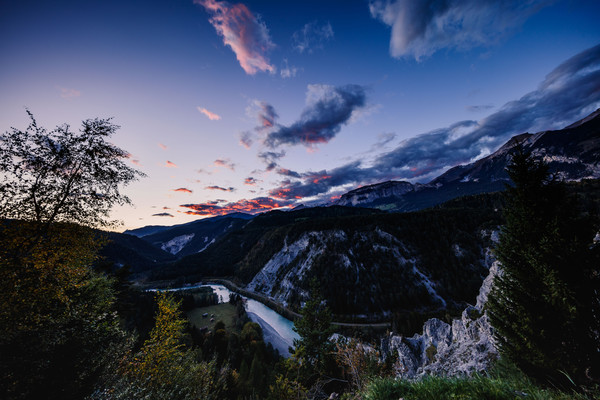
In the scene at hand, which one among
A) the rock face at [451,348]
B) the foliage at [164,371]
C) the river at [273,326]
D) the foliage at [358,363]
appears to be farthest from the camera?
the river at [273,326]

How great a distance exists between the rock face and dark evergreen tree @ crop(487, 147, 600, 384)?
1.99 metres

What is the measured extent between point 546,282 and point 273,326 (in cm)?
11279

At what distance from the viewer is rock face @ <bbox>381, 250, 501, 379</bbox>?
16812 millimetres

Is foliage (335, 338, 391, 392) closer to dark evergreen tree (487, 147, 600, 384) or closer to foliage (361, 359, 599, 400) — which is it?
foliage (361, 359, 599, 400)

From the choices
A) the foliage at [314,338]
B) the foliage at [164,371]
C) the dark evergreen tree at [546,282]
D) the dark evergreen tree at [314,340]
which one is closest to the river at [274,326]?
the dark evergreen tree at [314,340]

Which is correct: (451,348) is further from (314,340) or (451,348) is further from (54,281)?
(54,281)

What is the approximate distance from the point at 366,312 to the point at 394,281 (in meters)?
23.7

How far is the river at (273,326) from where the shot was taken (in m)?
85.7

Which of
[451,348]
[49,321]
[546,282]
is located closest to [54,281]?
[49,321]

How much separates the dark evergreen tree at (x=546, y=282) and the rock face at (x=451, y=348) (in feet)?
6.53

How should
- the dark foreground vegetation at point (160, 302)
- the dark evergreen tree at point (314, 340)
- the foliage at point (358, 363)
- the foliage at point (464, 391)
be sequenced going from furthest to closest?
the dark evergreen tree at point (314, 340) < the foliage at point (358, 363) < the dark foreground vegetation at point (160, 302) < the foliage at point (464, 391)

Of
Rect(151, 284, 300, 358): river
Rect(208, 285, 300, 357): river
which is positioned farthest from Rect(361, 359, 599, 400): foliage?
Rect(208, 285, 300, 357): river

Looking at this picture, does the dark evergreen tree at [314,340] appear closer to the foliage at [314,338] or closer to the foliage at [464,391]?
the foliage at [314,338]

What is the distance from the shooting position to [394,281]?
Answer: 4437 inches
